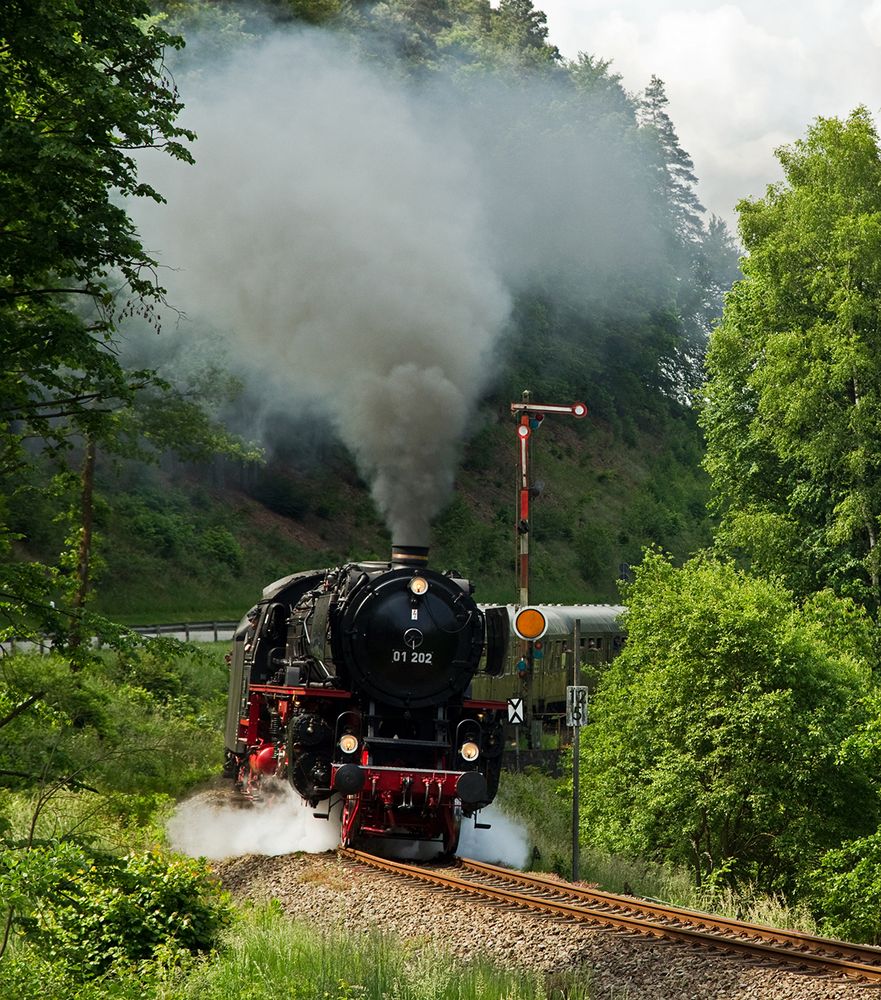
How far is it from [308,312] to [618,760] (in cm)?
825

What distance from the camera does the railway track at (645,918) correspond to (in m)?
8.88

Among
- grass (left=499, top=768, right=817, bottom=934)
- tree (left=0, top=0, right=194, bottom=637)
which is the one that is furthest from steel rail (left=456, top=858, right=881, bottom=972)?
tree (left=0, top=0, right=194, bottom=637)

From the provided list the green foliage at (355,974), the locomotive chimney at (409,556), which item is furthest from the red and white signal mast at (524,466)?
the green foliage at (355,974)

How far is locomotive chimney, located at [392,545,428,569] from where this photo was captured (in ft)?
47.8

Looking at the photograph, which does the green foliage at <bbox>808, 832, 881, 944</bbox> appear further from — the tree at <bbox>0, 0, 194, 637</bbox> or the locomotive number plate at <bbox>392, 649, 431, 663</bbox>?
the tree at <bbox>0, 0, 194, 637</bbox>

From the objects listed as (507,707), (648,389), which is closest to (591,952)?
(507,707)

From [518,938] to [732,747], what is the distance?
9.57m

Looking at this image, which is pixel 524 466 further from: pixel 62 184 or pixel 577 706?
pixel 62 184

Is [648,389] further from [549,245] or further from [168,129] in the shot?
[168,129]

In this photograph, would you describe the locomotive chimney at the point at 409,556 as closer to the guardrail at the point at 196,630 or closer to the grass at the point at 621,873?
the grass at the point at 621,873

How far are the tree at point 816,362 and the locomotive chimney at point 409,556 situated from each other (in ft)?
38.3

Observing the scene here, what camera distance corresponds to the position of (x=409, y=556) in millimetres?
14680

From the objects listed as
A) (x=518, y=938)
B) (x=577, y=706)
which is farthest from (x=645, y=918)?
(x=577, y=706)

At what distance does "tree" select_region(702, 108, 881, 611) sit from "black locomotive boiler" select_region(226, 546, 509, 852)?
12.0 meters
